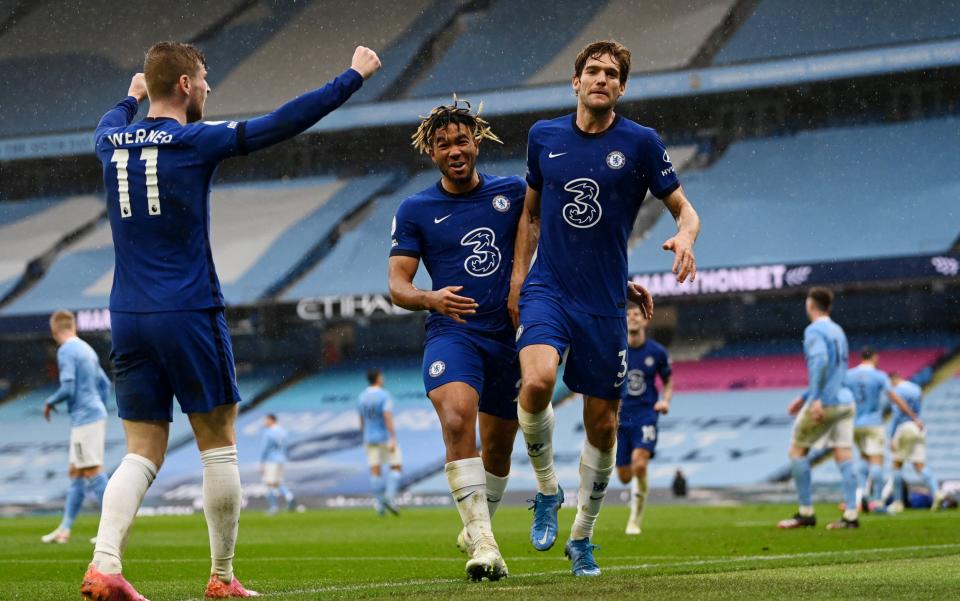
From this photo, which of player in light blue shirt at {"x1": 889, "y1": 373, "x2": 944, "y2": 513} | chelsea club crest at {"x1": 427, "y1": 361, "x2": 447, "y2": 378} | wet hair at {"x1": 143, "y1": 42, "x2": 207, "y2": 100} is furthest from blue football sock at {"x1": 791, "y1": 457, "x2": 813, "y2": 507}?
wet hair at {"x1": 143, "y1": 42, "x2": 207, "y2": 100}

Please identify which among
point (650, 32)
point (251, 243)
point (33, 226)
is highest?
point (650, 32)

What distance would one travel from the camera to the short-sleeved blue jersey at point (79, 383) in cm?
1313

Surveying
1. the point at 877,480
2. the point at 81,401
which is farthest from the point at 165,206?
the point at 877,480

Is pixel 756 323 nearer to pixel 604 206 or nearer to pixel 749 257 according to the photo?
pixel 749 257

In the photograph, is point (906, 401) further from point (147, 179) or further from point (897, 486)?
point (147, 179)

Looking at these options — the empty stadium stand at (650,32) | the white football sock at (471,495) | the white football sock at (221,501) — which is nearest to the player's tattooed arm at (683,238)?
the white football sock at (471,495)

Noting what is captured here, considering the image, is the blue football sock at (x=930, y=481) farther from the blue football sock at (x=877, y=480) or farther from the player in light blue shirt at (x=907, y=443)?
the blue football sock at (x=877, y=480)

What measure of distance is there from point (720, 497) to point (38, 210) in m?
19.9

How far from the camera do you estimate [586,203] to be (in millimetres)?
6406

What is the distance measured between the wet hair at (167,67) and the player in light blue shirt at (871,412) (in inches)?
501

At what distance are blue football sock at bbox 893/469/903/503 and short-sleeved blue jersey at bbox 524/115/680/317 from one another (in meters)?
12.8

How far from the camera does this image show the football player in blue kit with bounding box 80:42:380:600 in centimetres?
537

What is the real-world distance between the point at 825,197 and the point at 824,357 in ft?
53.8

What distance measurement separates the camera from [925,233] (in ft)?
87.5
